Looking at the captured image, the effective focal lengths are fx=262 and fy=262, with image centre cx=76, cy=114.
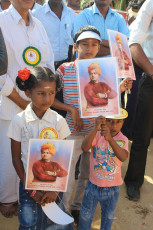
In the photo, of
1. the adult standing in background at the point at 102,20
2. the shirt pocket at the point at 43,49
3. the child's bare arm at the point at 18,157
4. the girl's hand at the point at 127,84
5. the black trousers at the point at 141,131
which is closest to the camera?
the child's bare arm at the point at 18,157

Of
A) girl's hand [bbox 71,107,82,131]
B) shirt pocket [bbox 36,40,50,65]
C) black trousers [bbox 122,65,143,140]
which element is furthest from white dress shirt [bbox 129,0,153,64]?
black trousers [bbox 122,65,143,140]

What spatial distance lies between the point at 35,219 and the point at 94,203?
549 mm

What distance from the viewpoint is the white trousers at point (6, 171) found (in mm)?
2529

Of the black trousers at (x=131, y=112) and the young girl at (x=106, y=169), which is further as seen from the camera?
the black trousers at (x=131, y=112)

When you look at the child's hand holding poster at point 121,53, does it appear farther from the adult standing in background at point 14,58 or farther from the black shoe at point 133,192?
the black shoe at point 133,192

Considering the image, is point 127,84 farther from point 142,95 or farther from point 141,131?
point 141,131

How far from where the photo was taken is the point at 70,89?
2.42 meters

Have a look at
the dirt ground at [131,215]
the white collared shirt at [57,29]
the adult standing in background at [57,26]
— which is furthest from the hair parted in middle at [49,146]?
the white collared shirt at [57,29]

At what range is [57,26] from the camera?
4.22 m

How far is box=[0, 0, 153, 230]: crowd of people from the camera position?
1.88 metres

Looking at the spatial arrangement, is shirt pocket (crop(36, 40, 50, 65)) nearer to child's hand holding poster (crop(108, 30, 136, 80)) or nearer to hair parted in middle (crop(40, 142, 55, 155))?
child's hand holding poster (crop(108, 30, 136, 80))

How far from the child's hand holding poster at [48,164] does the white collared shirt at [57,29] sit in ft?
9.06

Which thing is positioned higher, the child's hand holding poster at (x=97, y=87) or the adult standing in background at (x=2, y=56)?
the adult standing in background at (x=2, y=56)

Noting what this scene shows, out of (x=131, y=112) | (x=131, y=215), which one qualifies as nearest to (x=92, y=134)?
(x=131, y=215)
